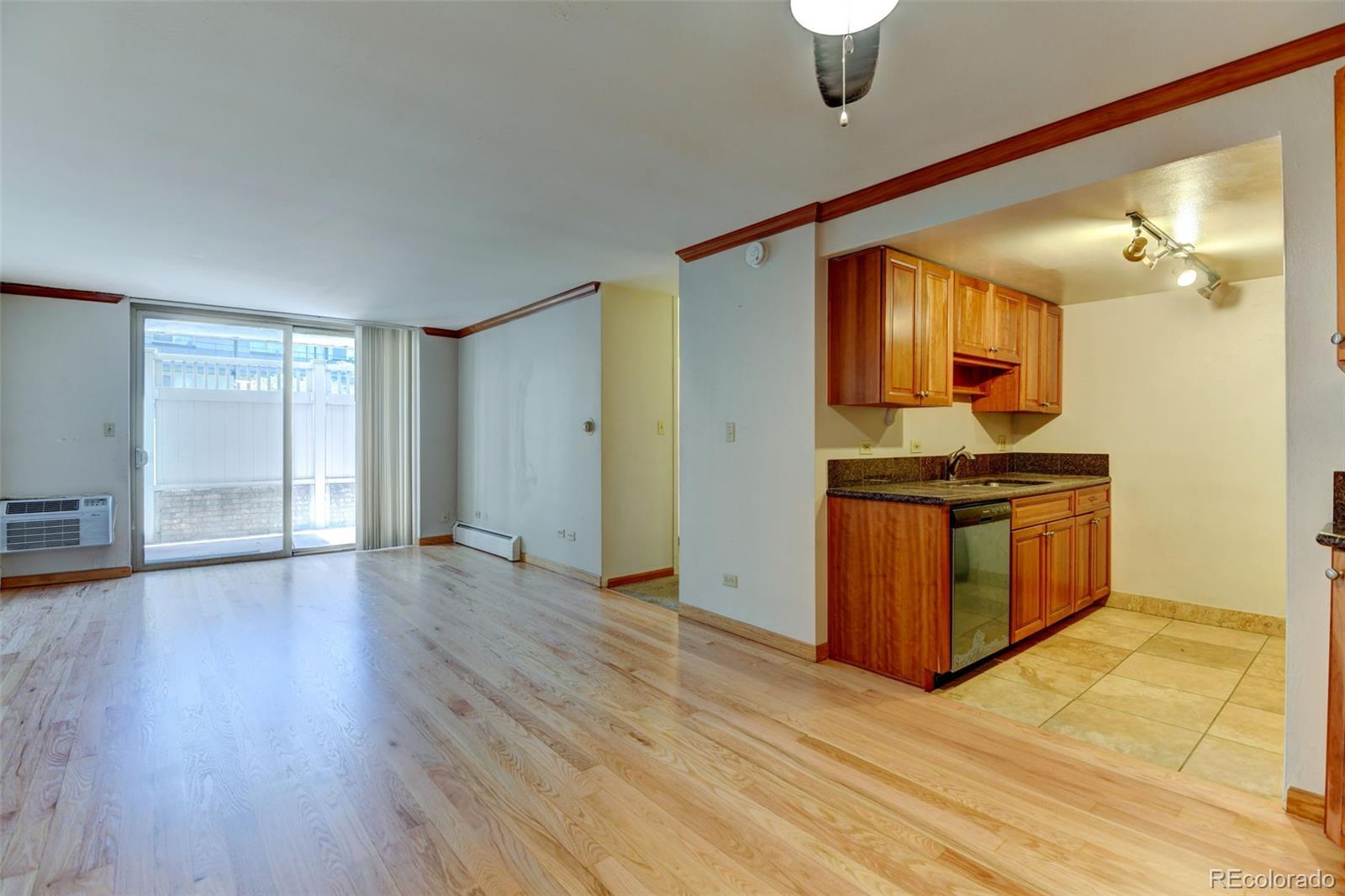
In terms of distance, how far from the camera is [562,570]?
218 inches

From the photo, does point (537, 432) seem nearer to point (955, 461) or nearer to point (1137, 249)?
point (955, 461)

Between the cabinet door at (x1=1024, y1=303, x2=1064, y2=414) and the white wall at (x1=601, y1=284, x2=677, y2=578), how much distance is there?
301cm

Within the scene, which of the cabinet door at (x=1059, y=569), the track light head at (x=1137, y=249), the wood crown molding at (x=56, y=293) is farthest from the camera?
the wood crown molding at (x=56, y=293)

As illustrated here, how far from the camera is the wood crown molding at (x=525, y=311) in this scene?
5184 mm

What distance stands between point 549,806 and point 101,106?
310 cm

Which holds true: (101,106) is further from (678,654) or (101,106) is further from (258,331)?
(258,331)

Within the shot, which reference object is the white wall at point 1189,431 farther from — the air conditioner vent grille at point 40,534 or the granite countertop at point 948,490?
the air conditioner vent grille at point 40,534

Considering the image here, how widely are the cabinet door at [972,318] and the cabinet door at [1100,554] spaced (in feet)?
5.05

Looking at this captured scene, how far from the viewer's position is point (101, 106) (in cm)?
231

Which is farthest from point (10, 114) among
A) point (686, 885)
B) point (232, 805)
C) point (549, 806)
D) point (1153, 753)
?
point (1153, 753)

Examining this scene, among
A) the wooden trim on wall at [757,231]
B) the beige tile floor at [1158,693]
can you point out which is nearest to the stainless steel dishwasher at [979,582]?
the beige tile floor at [1158,693]

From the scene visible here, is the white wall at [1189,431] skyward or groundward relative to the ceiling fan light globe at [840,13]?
groundward

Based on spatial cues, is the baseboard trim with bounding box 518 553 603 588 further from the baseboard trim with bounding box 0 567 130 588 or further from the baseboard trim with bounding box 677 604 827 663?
the baseboard trim with bounding box 0 567 130 588

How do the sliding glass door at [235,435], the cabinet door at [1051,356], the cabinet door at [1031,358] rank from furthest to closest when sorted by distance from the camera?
the sliding glass door at [235,435], the cabinet door at [1051,356], the cabinet door at [1031,358]
